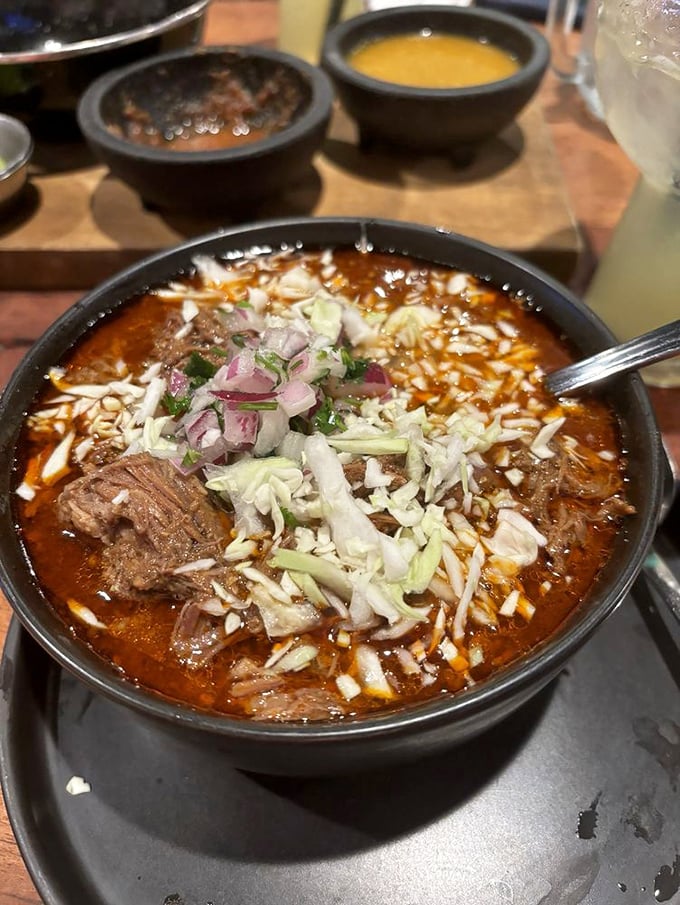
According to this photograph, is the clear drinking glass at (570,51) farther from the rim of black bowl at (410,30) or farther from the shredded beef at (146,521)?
the shredded beef at (146,521)

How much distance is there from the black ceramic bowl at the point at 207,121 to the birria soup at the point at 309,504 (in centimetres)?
81

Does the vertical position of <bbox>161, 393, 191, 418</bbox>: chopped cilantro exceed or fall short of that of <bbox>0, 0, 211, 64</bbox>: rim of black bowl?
it falls short

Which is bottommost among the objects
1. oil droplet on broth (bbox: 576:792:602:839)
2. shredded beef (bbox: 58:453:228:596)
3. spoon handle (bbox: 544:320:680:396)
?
oil droplet on broth (bbox: 576:792:602:839)

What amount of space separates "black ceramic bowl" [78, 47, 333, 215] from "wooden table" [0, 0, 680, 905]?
0.54 metres

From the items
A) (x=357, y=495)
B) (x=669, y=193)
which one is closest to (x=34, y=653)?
(x=357, y=495)

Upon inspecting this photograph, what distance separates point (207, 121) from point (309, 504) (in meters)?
2.09

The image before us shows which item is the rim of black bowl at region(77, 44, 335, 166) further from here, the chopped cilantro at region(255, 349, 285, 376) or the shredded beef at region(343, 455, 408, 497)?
the shredded beef at region(343, 455, 408, 497)

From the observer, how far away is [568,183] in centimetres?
289

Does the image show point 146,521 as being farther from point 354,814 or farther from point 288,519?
point 354,814

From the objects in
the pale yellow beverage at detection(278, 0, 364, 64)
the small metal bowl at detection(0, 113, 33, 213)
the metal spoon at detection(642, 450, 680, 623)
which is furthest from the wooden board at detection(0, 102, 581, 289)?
the metal spoon at detection(642, 450, 680, 623)

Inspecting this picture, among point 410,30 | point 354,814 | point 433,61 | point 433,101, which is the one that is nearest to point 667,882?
point 354,814

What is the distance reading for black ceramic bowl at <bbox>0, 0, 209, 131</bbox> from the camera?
2584 millimetres

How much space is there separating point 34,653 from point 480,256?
131cm

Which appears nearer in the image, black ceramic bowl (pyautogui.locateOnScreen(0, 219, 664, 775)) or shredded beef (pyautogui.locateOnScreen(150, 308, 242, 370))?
black ceramic bowl (pyautogui.locateOnScreen(0, 219, 664, 775))
